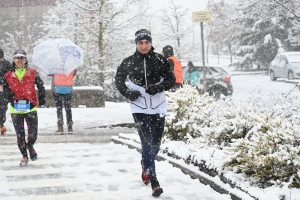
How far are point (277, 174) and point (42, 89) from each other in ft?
12.1

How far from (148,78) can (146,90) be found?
0.54ft

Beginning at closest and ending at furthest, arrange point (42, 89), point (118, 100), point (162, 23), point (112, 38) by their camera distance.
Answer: point (42, 89), point (112, 38), point (118, 100), point (162, 23)

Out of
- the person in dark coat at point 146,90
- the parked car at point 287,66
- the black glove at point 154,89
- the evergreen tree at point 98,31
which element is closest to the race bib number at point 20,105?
the person in dark coat at point 146,90

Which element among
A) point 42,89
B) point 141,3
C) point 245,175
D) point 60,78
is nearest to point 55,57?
point 60,78

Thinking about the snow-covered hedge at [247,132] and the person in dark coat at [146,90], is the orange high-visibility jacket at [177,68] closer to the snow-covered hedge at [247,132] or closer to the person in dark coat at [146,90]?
the snow-covered hedge at [247,132]

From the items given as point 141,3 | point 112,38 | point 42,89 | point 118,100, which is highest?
point 141,3

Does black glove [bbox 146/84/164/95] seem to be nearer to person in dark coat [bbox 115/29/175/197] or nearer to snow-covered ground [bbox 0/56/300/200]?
person in dark coat [bbox 115/29/175/197]

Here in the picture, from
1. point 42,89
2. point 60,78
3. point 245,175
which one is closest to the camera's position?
point 245,175

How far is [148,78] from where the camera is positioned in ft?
16.0

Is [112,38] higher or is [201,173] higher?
[112,38]

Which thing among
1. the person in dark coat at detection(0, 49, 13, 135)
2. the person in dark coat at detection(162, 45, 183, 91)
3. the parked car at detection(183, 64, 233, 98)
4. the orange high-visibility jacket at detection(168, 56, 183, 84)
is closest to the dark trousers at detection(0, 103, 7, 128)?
the person in dark coat at detection(0, 49, 13, 135)

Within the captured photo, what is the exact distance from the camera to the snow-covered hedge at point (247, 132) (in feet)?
14.7

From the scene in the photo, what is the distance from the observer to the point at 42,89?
6.56 m

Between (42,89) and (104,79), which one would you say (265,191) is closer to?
(42,89)
